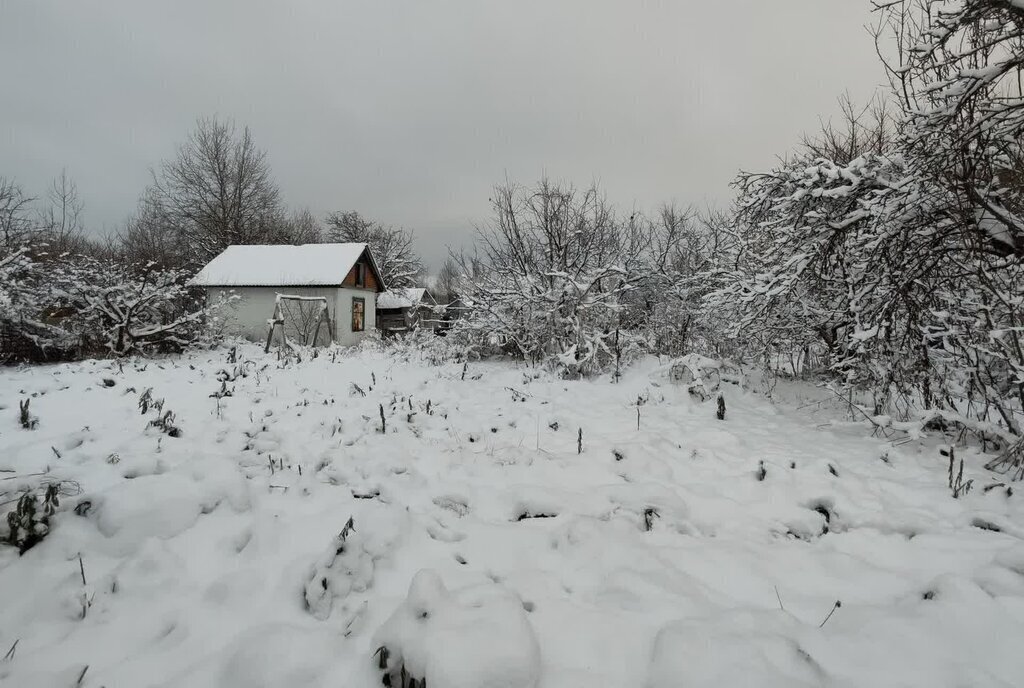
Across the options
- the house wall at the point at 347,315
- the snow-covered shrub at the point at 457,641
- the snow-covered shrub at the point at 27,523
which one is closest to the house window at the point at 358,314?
the house wall at the point at 347,315

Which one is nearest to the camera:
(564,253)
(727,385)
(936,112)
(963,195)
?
(936,112)

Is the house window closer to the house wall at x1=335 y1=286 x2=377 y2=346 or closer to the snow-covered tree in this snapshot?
the house wall at x1=335 y1=286 x2=377 y2=346

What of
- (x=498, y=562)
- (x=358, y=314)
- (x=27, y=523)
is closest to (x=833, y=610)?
(x=498, y=562)

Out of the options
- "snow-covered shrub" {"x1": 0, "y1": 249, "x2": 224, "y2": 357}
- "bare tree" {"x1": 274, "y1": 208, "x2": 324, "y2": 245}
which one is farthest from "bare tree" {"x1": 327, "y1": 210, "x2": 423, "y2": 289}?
"snow-covered shrub" {"x1": 0, "y1": 249, "x2": 224, "y2": 357}

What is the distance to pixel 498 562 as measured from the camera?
7.42 ft

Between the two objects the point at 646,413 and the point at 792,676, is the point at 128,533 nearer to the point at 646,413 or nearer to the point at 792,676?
the point at 792,676

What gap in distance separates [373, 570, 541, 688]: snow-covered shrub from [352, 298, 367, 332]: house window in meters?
22.0

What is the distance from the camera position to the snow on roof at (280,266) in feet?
66.5

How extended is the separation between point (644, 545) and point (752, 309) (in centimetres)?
442

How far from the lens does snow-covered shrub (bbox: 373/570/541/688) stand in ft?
4.85

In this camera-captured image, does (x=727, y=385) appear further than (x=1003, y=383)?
Yes

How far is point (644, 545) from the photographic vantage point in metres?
2.41

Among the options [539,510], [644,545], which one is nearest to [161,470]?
[539,510]

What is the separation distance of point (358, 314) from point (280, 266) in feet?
13.9
